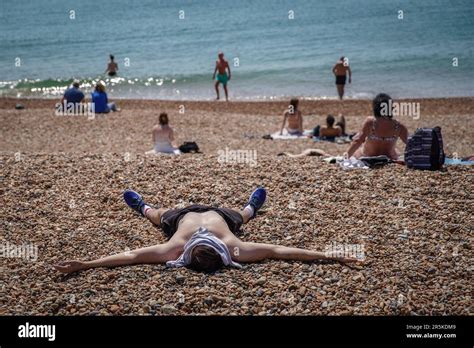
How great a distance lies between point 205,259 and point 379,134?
4.91m

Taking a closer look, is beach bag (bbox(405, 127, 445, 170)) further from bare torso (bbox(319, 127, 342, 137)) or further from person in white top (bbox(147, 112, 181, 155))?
bare torso (bbox(319, 127, 342, 137))

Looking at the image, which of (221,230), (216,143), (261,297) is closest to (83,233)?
→ (221,230)

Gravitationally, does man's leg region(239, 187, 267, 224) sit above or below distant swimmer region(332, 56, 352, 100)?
below

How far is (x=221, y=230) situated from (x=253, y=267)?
532mm

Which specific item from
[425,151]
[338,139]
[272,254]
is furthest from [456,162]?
[338,139]

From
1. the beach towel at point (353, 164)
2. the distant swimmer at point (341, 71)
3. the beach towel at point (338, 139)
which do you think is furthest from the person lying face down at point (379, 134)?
the distant swimmer at point (341, 71)

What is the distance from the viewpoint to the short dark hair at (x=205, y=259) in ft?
19.0

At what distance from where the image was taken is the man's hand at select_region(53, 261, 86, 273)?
5.84 metres

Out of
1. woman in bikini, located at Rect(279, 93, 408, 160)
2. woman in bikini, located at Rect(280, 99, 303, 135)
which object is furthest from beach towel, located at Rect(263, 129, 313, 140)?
woman in bikini, located at Rect(279, 93, 408, 160)

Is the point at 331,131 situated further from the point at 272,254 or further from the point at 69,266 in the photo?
the point at 69,266

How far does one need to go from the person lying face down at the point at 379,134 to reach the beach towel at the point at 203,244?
447 cm

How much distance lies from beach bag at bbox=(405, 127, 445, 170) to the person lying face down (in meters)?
0.29
